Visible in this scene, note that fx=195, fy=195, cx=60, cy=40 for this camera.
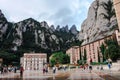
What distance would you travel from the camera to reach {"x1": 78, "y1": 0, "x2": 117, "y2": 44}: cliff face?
115 meters

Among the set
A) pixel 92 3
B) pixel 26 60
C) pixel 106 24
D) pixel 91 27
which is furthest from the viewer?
pixel 26 60

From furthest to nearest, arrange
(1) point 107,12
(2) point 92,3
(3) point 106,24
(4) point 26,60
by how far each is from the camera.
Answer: (4) point 26,60 < (2) point 92,3 < (1) point 107,12 < (3) point 106,24

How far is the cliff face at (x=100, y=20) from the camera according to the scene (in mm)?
115312

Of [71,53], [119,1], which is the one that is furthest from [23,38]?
[119,1]

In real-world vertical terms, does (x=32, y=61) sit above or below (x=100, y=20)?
below

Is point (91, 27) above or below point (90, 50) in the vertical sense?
above

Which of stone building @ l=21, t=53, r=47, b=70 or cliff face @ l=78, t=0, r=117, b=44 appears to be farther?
stone building @ l=21, t=53, r=47, b=70

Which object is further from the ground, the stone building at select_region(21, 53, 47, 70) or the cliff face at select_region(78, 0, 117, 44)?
the cliff face at select_region(78, 0, 117, 44)

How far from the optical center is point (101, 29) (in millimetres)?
120750

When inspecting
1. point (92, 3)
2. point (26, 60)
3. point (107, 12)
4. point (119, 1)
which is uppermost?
point (92, 3)

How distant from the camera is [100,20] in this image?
12988 centimetres

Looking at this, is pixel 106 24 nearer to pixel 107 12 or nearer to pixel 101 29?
pixel 101 29

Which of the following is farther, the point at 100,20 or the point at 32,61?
the point at 32,61

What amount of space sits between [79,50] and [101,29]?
61.9 feet
